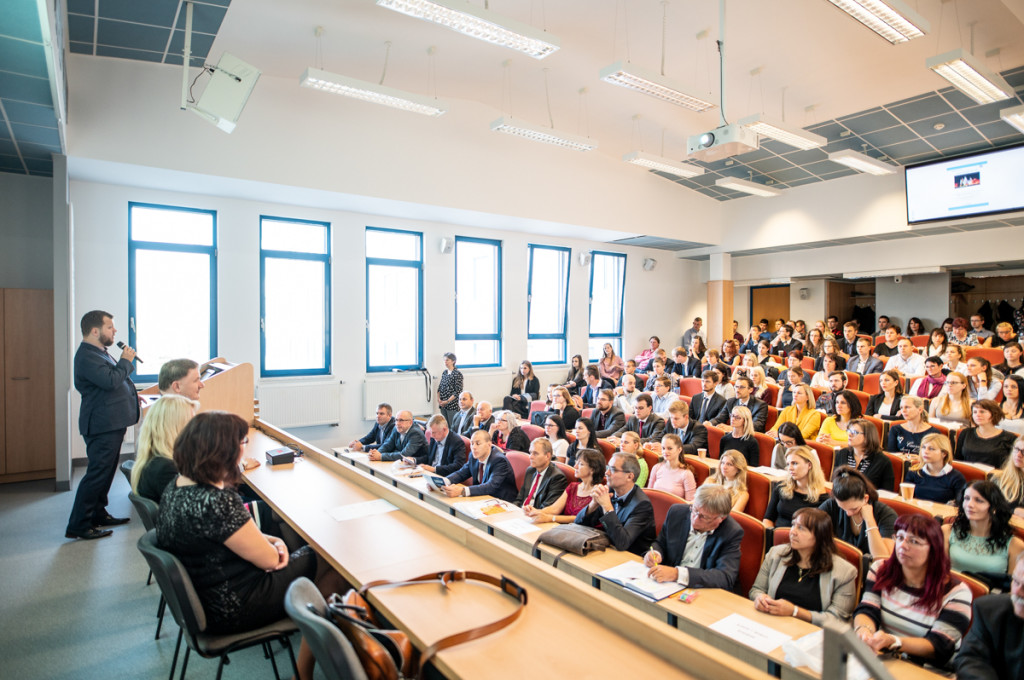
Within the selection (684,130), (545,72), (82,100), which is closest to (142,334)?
(82,100)

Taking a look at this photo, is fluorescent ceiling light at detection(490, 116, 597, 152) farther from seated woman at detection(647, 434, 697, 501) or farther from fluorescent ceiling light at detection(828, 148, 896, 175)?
seated woman at detection(647, 434, 697, 501)

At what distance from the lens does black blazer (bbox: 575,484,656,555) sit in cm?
301

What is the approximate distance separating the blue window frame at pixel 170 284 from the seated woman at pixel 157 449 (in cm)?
449

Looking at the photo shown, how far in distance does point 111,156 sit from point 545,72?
467 centimetres

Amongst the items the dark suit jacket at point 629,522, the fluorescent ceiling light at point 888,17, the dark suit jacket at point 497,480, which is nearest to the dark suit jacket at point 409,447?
the dark suit jacket at point 497,480

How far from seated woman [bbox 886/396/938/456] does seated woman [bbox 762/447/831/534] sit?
4.99 feet

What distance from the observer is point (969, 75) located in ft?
17.5

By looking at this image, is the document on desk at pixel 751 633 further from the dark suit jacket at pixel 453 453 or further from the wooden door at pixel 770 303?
the wooden door at pixel 770 303

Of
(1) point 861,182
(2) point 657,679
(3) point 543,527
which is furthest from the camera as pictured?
(1) point 861,182

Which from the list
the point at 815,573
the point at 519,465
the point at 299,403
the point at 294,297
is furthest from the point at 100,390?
the point at 815,573

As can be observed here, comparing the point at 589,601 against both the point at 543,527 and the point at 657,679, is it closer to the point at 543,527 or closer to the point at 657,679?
the point at 657,679

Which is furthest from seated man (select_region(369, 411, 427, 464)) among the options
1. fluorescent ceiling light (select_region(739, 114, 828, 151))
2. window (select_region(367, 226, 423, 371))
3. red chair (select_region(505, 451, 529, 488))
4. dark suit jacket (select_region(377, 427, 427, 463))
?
fluorescent ceiling light (select_region(739, 114, 828, 151))

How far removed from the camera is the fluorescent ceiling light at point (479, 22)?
4.26m

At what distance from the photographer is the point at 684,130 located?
27.3 feet
